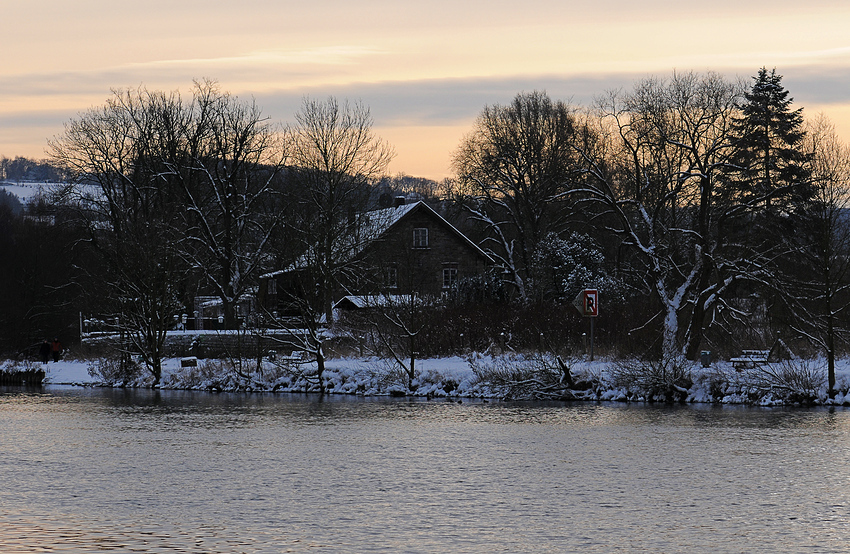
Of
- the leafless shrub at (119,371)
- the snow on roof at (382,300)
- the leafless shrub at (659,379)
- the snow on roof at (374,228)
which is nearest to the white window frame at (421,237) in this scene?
the snow on roof at (374,228)

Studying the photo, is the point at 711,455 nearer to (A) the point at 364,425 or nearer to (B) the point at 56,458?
(A) the point at 364,425

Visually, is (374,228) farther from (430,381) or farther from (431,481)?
(431,481)

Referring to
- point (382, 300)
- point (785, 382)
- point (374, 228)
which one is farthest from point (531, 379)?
point (374, 228)

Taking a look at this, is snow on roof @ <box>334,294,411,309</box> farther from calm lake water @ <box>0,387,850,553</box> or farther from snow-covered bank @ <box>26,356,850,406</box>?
calm lake water @ <box>0,387,850,553</box>

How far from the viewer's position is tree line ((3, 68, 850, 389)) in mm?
36500

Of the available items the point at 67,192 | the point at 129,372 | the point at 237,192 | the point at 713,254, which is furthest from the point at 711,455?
the point at 67,192

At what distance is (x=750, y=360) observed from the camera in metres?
33.6

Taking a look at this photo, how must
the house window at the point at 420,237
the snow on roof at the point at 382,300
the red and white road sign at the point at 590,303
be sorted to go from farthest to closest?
the house window at the point at 420,237
the snow on roof at the point at 382,300
the red and white road sign at the point at 590,303

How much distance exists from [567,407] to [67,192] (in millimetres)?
41653

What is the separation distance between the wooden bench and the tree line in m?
1.32

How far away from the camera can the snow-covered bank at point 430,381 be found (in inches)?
1268

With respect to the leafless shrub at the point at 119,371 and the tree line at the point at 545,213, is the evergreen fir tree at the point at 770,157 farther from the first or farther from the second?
the leafless shrub at the point at 119,371

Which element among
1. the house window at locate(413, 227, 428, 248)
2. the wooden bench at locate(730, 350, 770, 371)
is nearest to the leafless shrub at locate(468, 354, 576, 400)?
the wooden bench at locate(730, 350, 770, 371)

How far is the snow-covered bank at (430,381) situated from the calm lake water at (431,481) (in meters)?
2.42
